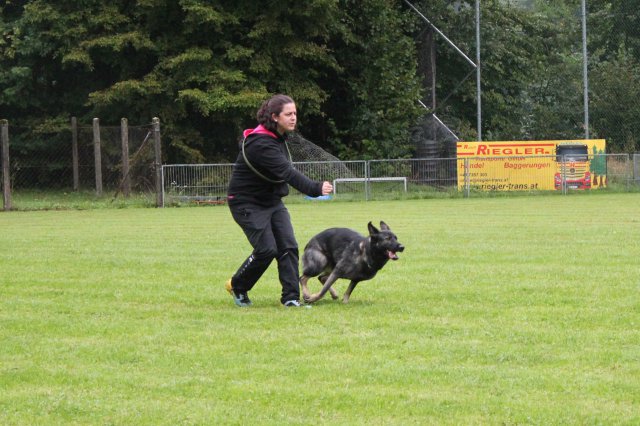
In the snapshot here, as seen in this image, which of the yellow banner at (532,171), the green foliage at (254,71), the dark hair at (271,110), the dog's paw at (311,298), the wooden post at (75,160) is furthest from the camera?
the green foliage at (254,71)

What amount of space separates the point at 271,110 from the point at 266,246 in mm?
1273

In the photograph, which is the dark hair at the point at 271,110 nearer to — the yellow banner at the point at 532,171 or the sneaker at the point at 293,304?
the sneaker at the point at 293,304

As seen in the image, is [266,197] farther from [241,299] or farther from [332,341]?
[332,341]

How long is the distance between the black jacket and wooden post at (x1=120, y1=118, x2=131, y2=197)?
76.7ft

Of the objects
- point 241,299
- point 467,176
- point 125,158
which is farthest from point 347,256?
point 467,176

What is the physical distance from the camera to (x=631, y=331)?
8641 mm

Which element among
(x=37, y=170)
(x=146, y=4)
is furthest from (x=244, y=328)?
(x=146, y=4)

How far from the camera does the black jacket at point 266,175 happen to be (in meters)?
10.3

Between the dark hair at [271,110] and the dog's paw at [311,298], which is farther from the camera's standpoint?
the dog's paw at [311,298]

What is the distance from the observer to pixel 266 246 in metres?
10.6

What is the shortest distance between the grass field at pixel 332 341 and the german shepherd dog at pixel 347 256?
0.87 feet

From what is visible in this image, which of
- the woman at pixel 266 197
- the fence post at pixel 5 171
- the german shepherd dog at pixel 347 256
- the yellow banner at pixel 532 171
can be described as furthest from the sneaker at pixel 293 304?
the yellow banner at pixel 532 171

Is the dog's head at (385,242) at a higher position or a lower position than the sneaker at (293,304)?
higher

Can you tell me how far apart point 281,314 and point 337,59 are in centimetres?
3551
